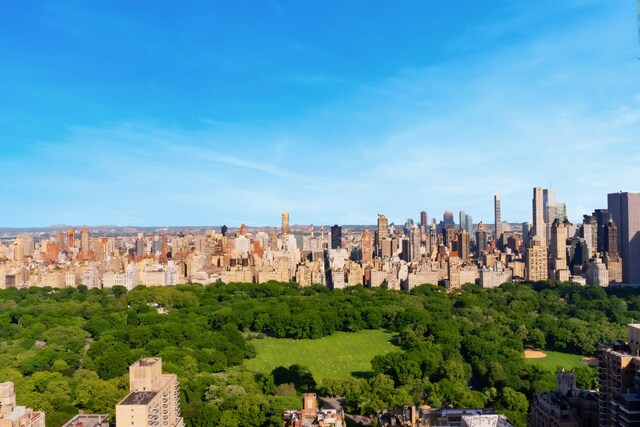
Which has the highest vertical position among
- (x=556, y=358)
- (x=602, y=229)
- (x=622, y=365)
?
(x=602, y=229)

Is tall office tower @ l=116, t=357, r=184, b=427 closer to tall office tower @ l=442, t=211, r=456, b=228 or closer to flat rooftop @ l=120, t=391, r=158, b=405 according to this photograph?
flat rooftop @ l=120, t=391, r=158, b=405

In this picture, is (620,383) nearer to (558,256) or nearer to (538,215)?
(558,256)

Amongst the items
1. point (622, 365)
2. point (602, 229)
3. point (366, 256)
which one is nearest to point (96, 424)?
point (622, 365)

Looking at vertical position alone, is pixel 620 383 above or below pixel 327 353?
above

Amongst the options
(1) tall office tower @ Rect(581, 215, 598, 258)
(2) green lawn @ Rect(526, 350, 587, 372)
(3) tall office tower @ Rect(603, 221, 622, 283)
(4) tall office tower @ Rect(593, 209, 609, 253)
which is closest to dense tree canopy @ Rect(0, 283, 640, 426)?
(2) green lawn @ Rect(526, 350, 587, 372)

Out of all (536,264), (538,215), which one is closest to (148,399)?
(536,264)

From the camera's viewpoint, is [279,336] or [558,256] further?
[558,256]

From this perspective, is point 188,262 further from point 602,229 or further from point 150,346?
point 602,229
